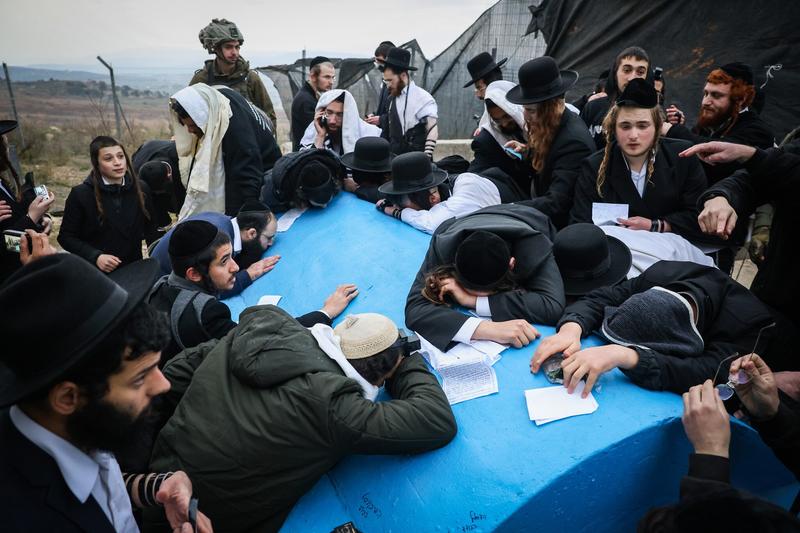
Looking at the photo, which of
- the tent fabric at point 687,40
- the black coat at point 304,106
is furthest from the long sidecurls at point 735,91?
the black coat at point 304,106

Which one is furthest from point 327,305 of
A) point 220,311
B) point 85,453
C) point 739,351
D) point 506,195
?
point 739,351

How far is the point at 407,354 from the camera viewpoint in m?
2.43

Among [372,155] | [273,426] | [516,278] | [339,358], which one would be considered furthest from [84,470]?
[372,155]

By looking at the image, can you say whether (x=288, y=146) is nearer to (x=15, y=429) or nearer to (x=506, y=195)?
(x=506, y=195)

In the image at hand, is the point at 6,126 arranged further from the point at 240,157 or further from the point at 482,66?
the point at 482,66

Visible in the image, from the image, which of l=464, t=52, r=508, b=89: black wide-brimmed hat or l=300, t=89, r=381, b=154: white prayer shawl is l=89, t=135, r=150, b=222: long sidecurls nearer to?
l=300, t=89, r=381, b=154: white prayer shawl

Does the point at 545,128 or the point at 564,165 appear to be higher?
the point at 545,128

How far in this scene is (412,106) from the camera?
577cm

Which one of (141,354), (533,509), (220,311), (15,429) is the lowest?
(533,509)

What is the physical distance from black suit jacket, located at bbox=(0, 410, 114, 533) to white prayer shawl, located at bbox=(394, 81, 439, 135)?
197 inches

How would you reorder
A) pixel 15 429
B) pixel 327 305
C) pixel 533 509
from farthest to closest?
pixel 327 305 < pixel 533 509 < pixel 15 429

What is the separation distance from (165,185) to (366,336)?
3663mm

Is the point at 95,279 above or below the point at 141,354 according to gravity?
above

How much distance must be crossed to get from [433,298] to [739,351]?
56.2 inches
